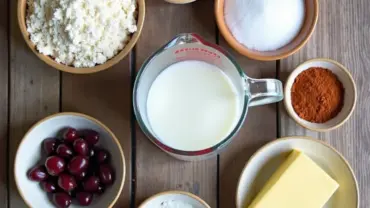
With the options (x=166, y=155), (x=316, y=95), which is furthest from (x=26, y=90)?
(x=316, y=95)

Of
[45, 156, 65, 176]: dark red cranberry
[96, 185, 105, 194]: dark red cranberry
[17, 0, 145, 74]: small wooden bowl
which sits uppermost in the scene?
[17, 0, 145, 74]: small wooden bowl

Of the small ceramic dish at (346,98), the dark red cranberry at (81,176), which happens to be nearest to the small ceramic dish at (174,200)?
the dark red cranberry at (81,176)

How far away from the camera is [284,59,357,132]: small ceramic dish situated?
37.5 inches

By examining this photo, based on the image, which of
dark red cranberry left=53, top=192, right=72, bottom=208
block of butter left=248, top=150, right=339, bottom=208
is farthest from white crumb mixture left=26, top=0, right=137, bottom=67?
block of butter left=248, top=150, right=339, bottom=208

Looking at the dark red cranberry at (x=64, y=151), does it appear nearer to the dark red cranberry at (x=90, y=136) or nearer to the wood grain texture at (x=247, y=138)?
the dark red cranberry at (x=90, y=136)

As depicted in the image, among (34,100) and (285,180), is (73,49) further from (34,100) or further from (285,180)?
(285,180)

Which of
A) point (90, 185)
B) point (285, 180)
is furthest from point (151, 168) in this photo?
point (285, 180)

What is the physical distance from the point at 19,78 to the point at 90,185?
0.23 metres

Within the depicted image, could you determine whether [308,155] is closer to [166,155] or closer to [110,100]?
[166,155]

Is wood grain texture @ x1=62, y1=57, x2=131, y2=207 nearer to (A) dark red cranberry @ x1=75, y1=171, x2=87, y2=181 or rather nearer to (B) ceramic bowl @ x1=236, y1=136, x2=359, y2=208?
(A) dark red cranberry @ x1=75, y1=171, x2=87, y2=181

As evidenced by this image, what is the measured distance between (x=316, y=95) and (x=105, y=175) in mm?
368

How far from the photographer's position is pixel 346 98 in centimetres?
97

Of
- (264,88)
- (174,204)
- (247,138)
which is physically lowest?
(174,204)

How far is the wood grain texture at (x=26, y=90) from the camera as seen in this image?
→ 977 mm
